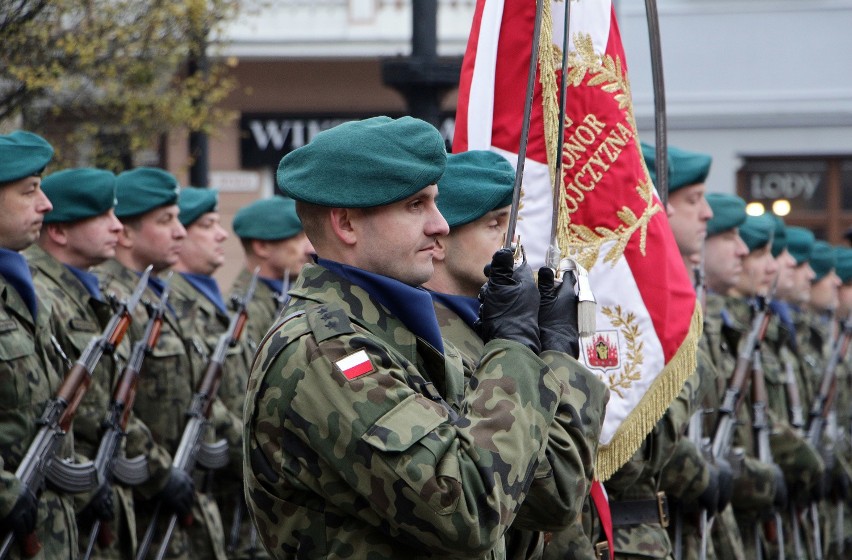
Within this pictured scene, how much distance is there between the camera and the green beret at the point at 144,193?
7023mm

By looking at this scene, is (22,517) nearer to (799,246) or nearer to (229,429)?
(229,429)

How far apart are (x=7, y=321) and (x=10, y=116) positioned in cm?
339

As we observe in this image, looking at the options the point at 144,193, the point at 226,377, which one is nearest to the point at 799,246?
the point at 226,377

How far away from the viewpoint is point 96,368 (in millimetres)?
5895

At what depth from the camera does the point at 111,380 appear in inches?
239

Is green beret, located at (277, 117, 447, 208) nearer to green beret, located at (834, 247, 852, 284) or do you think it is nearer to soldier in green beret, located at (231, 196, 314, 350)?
soldier in green beret, located at (231, 196, 314, 350)

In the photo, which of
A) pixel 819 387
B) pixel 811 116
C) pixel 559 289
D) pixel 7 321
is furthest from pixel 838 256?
pixel 559 289

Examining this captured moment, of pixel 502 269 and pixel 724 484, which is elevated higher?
pixel 502 269

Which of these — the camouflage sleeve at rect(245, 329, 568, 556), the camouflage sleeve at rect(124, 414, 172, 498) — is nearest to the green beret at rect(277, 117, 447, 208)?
the camouflage sleeve at rect(245, 329, 568, 556)

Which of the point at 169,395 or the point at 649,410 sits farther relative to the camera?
the point at 169,395

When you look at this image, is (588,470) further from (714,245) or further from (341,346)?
(714,245)

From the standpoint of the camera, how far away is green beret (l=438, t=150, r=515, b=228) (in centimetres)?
411

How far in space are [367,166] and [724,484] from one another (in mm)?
3606

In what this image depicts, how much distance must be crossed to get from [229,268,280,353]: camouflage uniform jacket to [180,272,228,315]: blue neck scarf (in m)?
0.34
